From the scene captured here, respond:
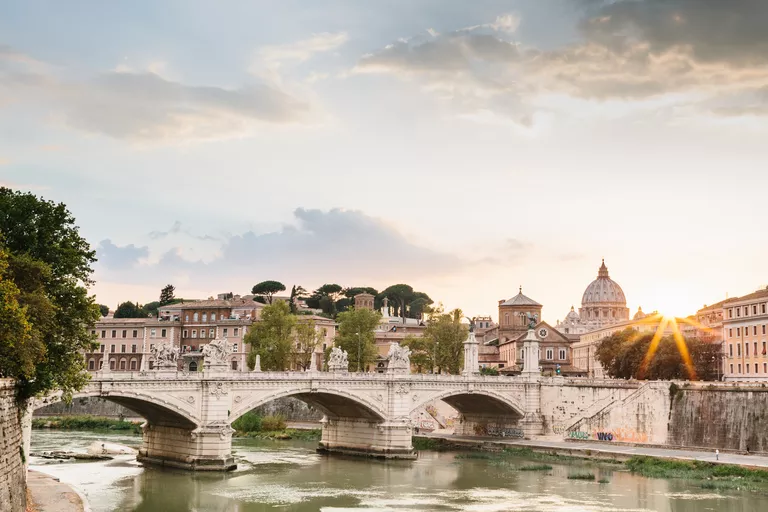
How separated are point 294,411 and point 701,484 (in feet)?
125

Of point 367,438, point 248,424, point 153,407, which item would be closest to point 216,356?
point 153,407

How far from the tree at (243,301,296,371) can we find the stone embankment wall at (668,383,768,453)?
1167 inches

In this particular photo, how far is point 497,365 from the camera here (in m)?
105

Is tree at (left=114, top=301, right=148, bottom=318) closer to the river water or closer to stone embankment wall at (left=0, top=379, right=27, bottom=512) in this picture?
the river water

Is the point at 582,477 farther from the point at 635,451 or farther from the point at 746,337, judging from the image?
the point at 746,337

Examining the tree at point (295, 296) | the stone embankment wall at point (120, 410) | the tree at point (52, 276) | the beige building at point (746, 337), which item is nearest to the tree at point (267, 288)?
the tree at point (295, 296)

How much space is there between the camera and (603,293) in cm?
15438

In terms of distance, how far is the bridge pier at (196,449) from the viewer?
39.6 m

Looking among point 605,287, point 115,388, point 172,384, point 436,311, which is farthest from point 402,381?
point 605,287

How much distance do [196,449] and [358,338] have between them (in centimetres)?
3267

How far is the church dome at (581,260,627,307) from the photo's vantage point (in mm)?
153500

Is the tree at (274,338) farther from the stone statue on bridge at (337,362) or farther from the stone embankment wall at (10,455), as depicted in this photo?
the stone embankment wall at (10,455)

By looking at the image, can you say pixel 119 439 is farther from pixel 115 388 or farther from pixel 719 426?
pixel 719 426

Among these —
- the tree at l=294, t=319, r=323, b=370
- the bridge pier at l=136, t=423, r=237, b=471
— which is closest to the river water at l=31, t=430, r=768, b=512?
the bridge pier at l=136, t=423, r=237, b=471
